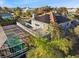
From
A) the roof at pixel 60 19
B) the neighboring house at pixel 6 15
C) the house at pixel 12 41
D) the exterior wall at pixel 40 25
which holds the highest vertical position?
the neighboring house at pixel 6 15

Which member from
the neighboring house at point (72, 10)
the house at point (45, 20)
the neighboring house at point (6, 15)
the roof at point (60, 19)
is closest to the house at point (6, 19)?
the neighboring house at point (6, 15)

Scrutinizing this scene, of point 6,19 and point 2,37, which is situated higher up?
point 6,19

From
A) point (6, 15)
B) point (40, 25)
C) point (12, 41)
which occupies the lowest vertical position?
point (12, 41)

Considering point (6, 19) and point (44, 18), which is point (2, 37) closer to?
point (6, 19)

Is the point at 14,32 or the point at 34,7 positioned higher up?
the point at 34,7

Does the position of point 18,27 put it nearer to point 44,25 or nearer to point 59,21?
point 44,25

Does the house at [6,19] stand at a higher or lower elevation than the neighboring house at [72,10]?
lower

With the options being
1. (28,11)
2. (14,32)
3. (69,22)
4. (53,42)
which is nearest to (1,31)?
(14,32)

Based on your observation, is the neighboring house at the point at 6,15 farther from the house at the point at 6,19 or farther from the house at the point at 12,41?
the house at the point at 12,41

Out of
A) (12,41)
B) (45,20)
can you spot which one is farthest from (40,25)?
(12,41)

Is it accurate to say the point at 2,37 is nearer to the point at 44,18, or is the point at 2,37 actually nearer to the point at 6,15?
the point at 6,15

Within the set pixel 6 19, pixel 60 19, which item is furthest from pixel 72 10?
pixel 6 19
